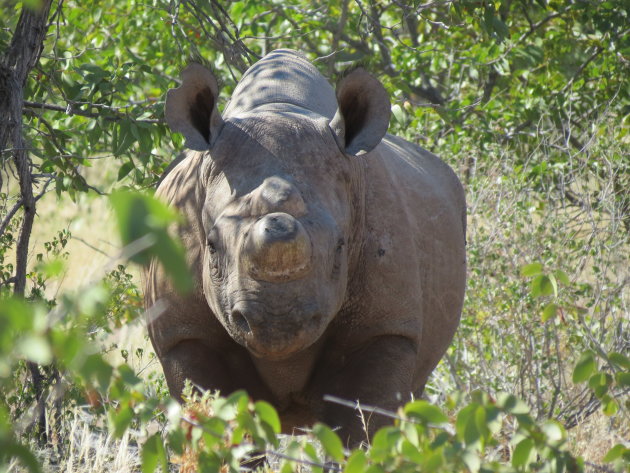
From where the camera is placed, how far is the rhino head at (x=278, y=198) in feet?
13.3

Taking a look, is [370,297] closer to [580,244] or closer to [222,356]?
[222,356]

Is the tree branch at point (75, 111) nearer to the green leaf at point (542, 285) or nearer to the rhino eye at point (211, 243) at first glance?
the rhino eye at point (211, 243)

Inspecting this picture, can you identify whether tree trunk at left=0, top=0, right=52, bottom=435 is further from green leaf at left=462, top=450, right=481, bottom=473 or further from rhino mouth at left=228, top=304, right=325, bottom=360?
green leaf at left=462, top=450, right=481, bottom=473

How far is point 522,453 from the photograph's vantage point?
2873mm

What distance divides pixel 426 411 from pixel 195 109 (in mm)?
2432

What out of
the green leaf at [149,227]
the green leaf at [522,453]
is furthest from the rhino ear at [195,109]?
the green leaf at [149,227]

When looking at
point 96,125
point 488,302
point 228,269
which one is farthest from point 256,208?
point 488,302

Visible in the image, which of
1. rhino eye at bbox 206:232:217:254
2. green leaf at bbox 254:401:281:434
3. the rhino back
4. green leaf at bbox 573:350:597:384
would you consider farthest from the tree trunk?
green leaf at bbox 573:350:597:384

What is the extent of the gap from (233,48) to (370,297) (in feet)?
8.32

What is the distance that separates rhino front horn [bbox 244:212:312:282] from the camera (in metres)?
3.96

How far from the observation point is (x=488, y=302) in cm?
737

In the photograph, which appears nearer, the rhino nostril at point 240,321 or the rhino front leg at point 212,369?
the rhino nostril at point 240,321

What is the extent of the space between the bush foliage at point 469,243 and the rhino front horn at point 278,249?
553 millimetres

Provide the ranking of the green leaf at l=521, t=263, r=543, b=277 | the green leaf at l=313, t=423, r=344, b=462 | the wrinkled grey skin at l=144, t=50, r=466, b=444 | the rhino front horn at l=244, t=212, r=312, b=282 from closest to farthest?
the green leaf at l=313, t=423, r=344, b=462 < the green leaf at l=521, t=263, r=543, b=277 < the rhino front horn at l=244, t=212, r=312, b=282 < the wrinkled grey skin at l=144, t=50, r=466, b=444
